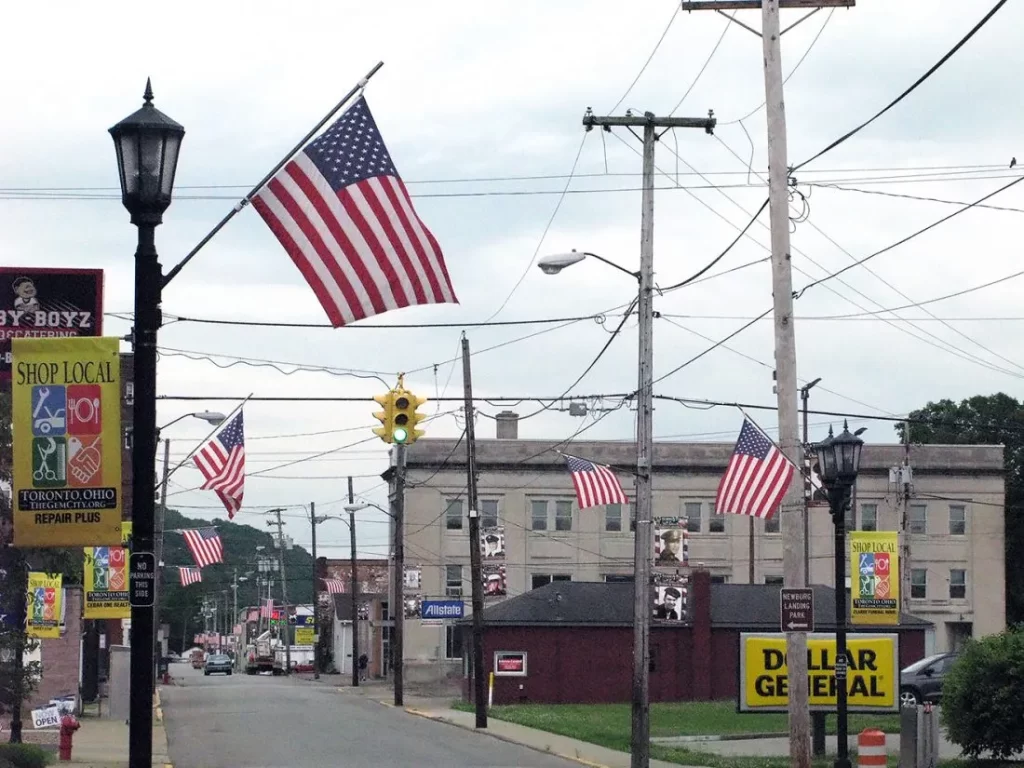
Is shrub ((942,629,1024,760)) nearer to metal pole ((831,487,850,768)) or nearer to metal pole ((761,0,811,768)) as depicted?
metal pole ((831,487,850,768))

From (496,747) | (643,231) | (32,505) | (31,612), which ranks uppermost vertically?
(643,231)

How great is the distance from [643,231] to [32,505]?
15386 mm

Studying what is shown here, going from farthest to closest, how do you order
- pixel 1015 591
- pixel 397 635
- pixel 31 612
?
pixel 1015 591
pixel 397 635
pixel 31 612

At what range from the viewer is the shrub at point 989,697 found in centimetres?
2217

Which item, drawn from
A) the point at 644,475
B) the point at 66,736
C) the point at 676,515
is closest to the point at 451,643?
the point at 676,515

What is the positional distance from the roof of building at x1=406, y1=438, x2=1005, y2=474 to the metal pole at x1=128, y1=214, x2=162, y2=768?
61.3 metres

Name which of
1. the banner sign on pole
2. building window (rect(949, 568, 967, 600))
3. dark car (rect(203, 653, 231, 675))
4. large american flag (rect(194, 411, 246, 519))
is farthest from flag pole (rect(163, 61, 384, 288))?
dark car (rect(203, 653, 231, 675))

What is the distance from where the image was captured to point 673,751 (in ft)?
99.6

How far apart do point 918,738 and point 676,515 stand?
5374cm

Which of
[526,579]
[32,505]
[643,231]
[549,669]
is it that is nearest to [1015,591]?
[526,579]

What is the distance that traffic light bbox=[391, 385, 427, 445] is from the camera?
25.2 metres

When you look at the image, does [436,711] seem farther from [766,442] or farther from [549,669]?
[766,442]

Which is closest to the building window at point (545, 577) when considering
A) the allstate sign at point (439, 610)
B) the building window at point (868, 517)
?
the building window at point (868, 517)

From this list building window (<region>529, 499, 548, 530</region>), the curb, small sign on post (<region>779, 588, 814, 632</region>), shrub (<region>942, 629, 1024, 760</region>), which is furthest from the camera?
building window (<region>529, 499, 548, 530</region>)
